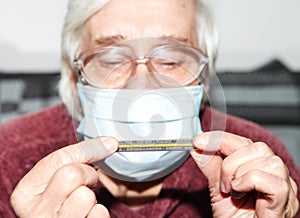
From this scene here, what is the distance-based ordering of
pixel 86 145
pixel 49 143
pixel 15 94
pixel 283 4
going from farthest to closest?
pixel 283 4, pixel 15 94, pixel 49 143, pixel 86 145

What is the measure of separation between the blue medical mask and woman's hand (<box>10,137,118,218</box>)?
0.07m

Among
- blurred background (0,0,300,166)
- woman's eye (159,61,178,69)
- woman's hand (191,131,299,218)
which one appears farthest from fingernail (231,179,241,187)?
blurred background (0,0,300,166)

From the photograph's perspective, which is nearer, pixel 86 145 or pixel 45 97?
pixel 86 145

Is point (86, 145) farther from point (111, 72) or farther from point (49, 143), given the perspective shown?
point (49, 143)

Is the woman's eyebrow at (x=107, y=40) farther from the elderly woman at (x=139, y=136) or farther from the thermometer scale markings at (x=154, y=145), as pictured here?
the thermometer scale markings at (x=154, y=145)

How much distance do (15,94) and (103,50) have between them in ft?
2.02

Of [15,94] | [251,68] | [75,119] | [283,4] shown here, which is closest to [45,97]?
[15,94]

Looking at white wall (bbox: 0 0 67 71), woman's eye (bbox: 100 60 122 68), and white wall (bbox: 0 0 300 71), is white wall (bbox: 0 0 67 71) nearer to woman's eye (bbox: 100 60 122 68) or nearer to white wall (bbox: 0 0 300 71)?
white wall (bbox: 0 0 300 71)

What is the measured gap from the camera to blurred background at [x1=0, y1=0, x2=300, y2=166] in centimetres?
169

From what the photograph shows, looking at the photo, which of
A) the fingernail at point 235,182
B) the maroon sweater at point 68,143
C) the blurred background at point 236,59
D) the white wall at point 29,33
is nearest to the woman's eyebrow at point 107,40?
the maroon sweater at point 68,143

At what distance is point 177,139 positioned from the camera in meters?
0.97

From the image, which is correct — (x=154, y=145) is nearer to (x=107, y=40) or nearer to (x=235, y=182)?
(x=235, y=182)

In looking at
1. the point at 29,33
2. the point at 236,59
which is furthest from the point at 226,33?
the point at 29,33

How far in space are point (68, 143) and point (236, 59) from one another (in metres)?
0.94
